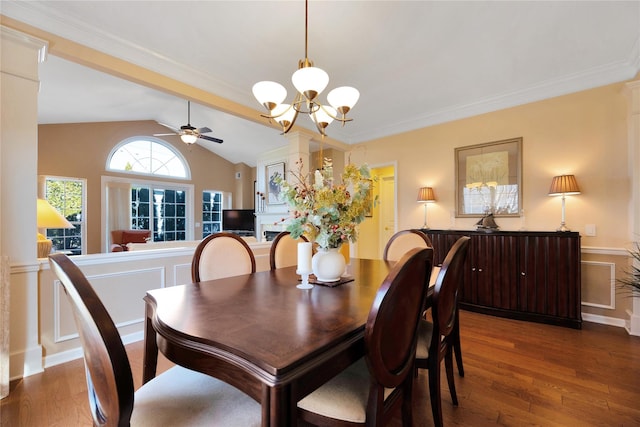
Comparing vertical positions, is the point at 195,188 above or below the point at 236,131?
below

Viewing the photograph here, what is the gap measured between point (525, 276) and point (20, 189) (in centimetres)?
456

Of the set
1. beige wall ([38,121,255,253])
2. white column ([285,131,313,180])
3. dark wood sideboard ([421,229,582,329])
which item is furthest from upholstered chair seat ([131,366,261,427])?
beige wall ([38,121,255,253])

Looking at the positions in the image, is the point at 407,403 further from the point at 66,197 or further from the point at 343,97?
the point at 66,197

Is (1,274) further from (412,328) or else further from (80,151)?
(80,151)

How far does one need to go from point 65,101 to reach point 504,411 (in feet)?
22.2

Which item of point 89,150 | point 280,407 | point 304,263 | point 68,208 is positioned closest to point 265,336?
point 280,407

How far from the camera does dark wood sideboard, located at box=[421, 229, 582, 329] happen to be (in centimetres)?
279

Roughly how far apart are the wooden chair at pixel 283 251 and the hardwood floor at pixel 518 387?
1128 mm

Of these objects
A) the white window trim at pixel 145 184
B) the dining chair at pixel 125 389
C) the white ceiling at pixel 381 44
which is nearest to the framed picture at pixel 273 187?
the white window trim at pixel 145 184

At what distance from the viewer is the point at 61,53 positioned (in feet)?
7.24

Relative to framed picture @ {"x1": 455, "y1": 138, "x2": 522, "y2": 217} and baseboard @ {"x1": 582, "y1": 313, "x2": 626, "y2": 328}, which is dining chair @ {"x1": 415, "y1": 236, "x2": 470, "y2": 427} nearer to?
framed picture @ {"x1": 455, "y1": 138, "x2": 522, "y2": 217}

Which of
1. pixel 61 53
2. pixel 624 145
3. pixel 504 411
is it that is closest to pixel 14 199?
pixel 61 53

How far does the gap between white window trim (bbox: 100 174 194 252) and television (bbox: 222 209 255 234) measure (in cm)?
89

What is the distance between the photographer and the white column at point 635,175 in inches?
103
